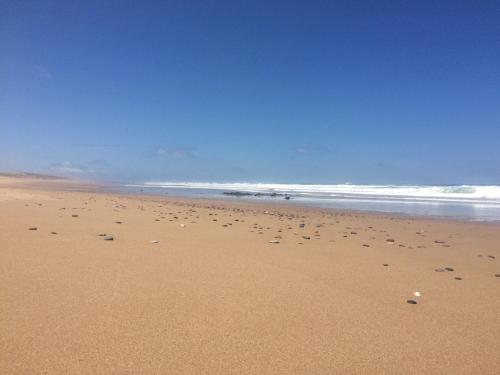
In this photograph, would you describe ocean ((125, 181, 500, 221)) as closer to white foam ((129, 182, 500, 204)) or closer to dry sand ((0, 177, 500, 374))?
white foam ((129, 182, 500, 204))

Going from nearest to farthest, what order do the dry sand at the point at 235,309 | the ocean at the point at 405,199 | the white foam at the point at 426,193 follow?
the dry sand at the point at 235,309 → the ocean at the point at 405,199 → the white foam at the point at 426,193

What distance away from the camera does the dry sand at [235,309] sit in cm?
238

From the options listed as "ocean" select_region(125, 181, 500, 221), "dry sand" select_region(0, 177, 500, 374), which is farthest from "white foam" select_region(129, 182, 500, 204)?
"dry sand" select_region(0, 177, 500, 374)

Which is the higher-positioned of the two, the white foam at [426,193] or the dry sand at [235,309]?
the white foam at [426,193]

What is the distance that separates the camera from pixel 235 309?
3.21 meters

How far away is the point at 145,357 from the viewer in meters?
2.35

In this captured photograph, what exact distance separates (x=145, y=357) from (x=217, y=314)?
2.68ft

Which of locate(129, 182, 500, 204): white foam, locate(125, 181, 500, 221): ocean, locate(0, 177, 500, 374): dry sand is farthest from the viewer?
locate(129, 182, 500, 204): white foam

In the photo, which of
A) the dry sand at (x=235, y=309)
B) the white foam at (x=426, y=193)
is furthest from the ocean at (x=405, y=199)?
the dry sand at (x=235, y=309)

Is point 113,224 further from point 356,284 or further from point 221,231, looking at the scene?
point 356,284

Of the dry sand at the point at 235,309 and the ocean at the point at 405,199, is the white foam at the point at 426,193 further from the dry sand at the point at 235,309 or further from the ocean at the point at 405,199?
the dry sand at the point at 235,309

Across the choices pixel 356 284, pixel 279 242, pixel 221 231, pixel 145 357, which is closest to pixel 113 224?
pixel 221 231

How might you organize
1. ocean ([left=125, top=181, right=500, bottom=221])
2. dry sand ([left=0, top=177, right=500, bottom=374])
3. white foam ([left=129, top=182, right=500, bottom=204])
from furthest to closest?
white foam ([left=129, top=182, right=500, bottom=204]), ocean ([left=125, top=181, right=500, bottom=221]), dry sand ([left=0, top=177, right=500, bottom=374])

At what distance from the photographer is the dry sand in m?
2.38
